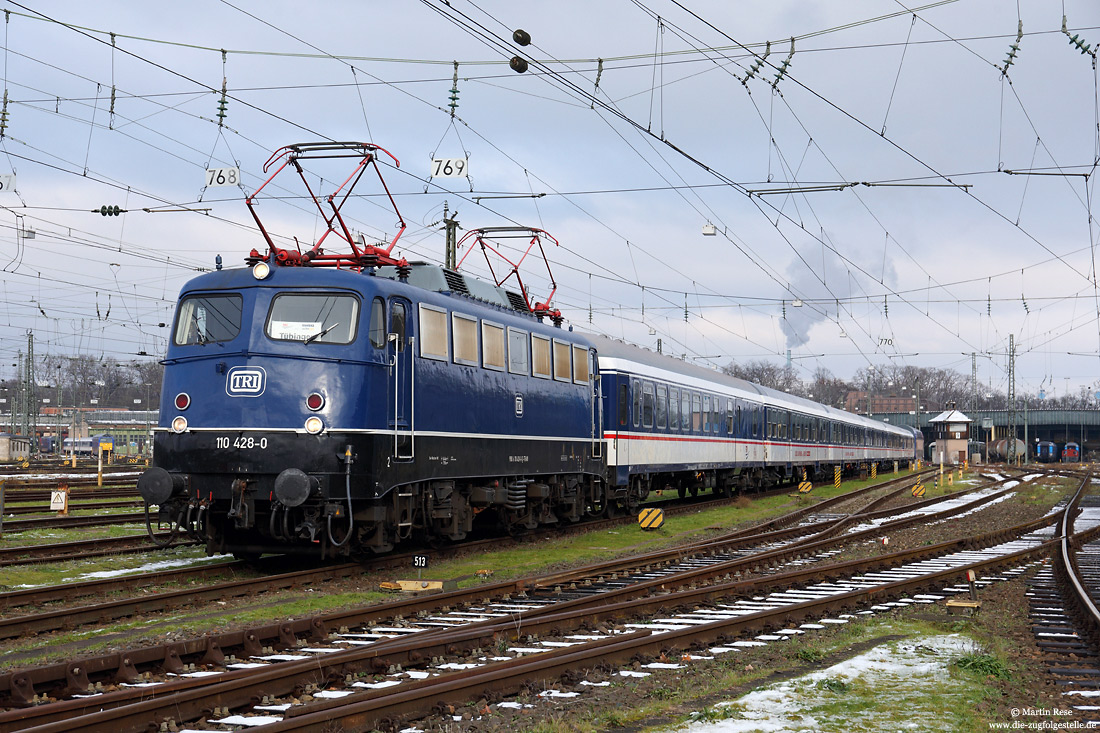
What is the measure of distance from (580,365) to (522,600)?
9.66 meters

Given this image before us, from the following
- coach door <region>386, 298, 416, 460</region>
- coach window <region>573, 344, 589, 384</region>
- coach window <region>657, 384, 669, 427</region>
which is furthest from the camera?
coach window <region>657, 384, 669, 427</region>

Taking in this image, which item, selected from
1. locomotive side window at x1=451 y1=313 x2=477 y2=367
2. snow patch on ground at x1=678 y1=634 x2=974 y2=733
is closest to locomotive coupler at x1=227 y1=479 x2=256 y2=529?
locomotive side window at x1=451 y1=313 x2=477 y2=367

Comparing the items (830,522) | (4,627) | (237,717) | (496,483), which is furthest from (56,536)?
(830,522)

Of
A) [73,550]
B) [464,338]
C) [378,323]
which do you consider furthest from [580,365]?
[73,550]

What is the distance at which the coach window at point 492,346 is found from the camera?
16.6m

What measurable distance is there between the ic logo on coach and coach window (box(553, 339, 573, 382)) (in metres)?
7.56

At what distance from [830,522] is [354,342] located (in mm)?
15015

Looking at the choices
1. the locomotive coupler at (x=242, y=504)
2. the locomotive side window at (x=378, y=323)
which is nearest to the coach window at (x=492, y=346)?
the locomotive side window at (x=378, y=323)

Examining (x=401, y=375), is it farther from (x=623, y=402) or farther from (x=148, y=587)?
(x=623, y=402)

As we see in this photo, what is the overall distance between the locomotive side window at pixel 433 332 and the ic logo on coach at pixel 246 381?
94.5 inches

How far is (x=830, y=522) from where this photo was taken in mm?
24344

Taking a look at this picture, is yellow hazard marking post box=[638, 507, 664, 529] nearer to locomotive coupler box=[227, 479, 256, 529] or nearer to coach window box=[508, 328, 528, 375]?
coach window box=[508, 328, 528, 375]

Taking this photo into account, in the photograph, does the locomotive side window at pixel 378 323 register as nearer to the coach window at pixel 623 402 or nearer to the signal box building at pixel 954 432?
the coach window at pixel 623 402

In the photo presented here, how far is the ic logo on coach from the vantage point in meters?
13.0
